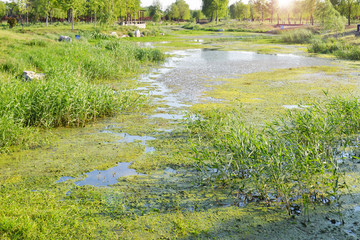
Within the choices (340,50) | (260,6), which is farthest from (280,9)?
(340,50)

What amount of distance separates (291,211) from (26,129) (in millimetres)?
5029

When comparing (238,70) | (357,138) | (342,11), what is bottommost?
(357,138)

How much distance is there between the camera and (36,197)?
4.28 meters

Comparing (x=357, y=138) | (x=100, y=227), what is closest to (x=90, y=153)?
(x=100, y=227)

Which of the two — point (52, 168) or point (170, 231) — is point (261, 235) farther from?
point (52, 168)

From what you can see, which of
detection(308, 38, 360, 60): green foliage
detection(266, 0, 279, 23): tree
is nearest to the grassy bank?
detection(308, 38, 360, 60): green foliage

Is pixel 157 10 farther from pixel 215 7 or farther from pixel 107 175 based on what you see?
pixel 107 175

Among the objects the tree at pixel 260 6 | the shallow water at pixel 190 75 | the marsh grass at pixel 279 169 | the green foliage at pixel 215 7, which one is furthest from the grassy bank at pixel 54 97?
the tree at pixel 260 6

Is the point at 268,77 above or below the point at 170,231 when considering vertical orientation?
above

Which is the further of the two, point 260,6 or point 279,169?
point 260,6

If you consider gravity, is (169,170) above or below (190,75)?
below

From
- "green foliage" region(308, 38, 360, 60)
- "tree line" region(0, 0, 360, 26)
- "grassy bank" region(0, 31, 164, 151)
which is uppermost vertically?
"tree line" region(0, 0, 360, 26)

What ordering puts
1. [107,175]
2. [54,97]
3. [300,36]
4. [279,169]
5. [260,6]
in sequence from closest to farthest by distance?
[279,169] → [107,175] → [54,97] → [300,36] → [260,6]

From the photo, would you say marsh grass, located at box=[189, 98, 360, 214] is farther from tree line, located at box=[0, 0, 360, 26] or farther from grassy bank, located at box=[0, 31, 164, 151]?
tree line, located at box=[0, 0, 360, 26]
